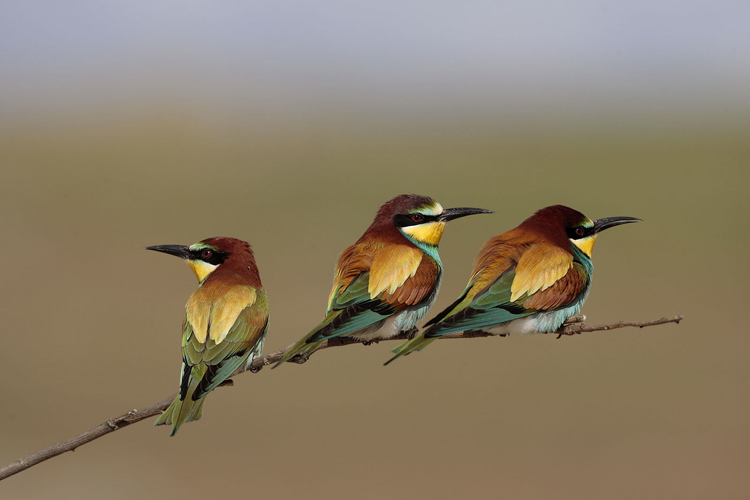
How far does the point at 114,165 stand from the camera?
24094 millimetres

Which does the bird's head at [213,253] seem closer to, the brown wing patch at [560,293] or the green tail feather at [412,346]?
the green tail feather at [412,346]

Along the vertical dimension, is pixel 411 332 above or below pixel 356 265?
below

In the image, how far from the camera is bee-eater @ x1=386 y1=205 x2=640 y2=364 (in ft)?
4.72

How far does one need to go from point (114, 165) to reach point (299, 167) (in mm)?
5325

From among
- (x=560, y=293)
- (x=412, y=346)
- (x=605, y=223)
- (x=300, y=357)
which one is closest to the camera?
(x=300, y=357)

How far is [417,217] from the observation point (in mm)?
1609

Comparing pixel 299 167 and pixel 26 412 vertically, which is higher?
pixel 299 167

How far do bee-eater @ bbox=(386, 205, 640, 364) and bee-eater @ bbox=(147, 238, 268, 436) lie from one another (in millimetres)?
317

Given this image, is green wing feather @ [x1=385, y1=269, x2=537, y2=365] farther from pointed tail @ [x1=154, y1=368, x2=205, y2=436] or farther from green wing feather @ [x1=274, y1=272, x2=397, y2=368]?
pointed tail @ [x1=154, y1=368, x2=205, y2=436]

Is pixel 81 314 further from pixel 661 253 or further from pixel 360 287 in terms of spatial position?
pixel 360 287

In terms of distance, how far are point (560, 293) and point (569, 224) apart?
22 cm

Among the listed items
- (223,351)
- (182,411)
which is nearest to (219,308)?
(223,351)

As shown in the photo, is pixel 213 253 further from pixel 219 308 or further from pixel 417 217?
pixel 417 217

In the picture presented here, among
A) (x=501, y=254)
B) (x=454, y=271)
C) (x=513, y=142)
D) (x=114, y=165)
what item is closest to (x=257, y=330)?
(x=501, y=254)
